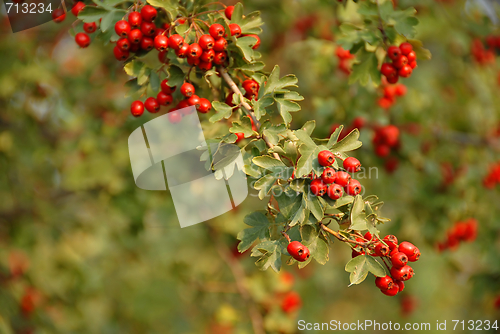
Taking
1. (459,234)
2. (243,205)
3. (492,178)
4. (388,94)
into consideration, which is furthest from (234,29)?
(243,205)

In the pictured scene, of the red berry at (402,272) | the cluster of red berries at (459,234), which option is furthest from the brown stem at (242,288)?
the red berry at (402,272)

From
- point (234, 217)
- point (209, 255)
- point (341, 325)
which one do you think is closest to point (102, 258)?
point (209, 255)

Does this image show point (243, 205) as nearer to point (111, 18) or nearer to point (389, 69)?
point (389, 69)

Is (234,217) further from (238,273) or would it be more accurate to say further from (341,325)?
(341,325)

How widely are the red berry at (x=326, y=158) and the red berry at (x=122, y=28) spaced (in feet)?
3.10

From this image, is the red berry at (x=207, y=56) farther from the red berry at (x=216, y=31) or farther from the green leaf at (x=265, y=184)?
the green leaf at (x=265, y=184)

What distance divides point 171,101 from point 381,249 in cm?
103

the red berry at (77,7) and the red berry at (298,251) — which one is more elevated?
the red berry at (77,7)

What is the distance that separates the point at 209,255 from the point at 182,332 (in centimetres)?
110

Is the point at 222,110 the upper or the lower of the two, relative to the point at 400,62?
upper

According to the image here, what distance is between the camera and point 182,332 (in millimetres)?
5199

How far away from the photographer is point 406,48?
1860 millimetres

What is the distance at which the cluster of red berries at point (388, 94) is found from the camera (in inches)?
113

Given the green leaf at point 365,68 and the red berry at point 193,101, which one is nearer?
the red berry at point 193,101
